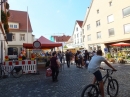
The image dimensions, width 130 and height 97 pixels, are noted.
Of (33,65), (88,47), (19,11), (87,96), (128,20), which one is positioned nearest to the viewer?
(87,96)

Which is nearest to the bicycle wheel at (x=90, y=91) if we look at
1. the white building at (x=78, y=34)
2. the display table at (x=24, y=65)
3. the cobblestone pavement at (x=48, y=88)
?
the cobblestone pavement at (x=48, y=88)

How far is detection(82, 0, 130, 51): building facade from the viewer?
25594mm

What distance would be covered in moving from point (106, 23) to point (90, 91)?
27285mm

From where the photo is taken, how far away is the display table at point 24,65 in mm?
11320

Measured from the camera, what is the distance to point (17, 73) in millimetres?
10930

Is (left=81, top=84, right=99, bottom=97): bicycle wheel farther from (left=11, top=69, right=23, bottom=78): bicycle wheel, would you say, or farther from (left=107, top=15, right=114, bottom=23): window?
(left=107, top=15, right=114, bottom=23): window

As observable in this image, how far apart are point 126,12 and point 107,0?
6308 millimetres

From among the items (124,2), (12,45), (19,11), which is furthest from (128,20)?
(19,11)

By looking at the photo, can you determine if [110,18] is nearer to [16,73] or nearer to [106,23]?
[106,23]

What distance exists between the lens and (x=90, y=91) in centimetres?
477

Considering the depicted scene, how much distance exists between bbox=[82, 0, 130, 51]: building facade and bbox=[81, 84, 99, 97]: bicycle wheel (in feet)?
71.5

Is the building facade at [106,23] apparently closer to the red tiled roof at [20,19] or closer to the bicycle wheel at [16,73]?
the red tiled roof at [20,19]

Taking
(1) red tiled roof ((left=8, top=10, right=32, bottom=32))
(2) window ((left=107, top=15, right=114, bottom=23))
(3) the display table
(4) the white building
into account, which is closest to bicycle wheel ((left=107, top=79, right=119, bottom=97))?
(3) the display table

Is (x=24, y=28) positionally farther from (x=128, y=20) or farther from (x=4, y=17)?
(x=128, y=20)
